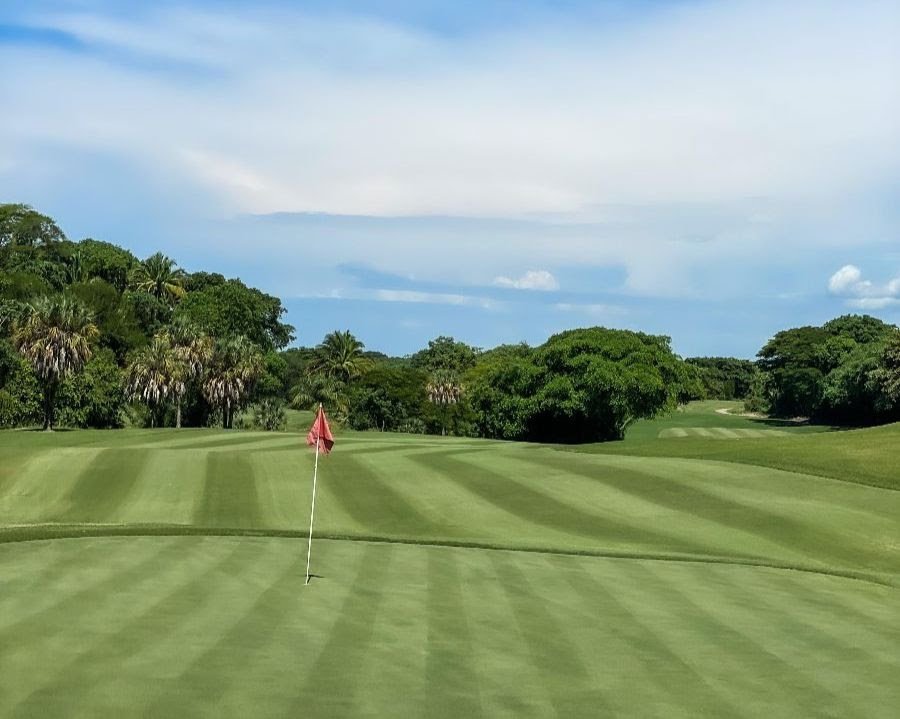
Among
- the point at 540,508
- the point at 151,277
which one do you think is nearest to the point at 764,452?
the point at 540,508

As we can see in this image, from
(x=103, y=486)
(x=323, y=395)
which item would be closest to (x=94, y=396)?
(x=323, y=395)

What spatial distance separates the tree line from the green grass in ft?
166

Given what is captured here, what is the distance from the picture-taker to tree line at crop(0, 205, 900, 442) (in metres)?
86.8

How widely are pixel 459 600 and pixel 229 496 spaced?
21.0 metres

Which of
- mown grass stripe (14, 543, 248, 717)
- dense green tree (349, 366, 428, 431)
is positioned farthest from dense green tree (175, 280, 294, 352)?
mown grass stripe (14, 543, 248, 717)

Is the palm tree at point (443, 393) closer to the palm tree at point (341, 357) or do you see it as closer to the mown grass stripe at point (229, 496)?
the palm tree at point (341, 357)

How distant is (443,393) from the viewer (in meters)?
114

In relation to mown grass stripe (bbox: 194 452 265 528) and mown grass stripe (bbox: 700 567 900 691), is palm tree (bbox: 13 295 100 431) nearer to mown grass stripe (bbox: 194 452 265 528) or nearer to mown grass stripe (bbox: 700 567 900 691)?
mown grass stripe (bbox: 194 452 265 528)

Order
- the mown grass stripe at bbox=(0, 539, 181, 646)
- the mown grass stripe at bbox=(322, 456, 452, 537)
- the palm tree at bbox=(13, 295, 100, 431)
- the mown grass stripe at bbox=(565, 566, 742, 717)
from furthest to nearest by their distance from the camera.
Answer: the palm tree at bbox=(13, 295, 100, 431) < the mown grass stripe at bbox=(322, 456, 452, 537) < the mown grass stripe at bbox=(0, 539, 181, 646) < the mown grass stripe at bbox=(565, 566, 742, 717)

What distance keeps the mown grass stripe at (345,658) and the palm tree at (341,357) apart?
110 metres

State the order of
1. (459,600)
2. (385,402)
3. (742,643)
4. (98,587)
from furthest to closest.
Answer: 1. (385,402)
2. (459,600)
3. (98,587)
4. (742,643)

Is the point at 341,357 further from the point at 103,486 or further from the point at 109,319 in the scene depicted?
the point at 103,486

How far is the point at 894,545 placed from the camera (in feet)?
89.4

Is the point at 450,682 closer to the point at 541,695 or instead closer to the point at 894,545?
the point at 541,695
